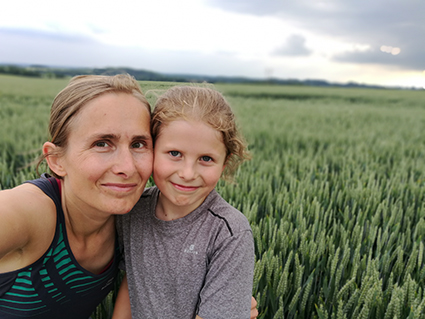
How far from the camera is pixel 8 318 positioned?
91cm

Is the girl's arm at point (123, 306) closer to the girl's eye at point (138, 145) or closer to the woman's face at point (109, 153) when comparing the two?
the woman's face at point (109, 153)

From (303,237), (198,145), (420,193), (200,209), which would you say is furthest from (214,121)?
(420,193)

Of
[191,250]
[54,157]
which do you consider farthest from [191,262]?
[54,157]

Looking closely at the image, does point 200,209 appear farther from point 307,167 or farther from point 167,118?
point 307,167

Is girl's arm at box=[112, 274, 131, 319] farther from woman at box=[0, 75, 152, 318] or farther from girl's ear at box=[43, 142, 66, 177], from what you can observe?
girl's ear at box=[43, 142, 66, 177]

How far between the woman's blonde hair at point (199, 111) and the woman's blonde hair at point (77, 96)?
0.07 metres

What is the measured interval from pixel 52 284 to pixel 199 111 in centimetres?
62

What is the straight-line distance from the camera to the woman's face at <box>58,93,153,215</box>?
2.77 feet

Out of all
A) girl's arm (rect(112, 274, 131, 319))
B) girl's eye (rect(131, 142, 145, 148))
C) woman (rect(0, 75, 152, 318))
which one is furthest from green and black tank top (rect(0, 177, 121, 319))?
girl's eye (rect(131, 142, 145, 148))

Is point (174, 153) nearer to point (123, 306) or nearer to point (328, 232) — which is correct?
point (123, 306)

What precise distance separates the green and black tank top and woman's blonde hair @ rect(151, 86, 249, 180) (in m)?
0.37

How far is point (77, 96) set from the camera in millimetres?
875

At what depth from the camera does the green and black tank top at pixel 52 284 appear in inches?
34.2

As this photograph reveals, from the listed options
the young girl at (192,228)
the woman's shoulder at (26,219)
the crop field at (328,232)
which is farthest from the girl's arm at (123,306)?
the woman's shoulder at (26,219)
